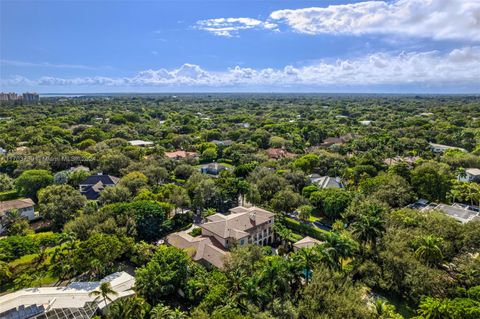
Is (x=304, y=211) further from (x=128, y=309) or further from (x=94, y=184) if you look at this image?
(x=94, y=184)

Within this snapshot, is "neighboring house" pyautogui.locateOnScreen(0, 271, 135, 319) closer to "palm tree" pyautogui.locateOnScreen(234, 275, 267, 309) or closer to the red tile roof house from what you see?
"palm tree" pyautogui.locateOnScreen(234, 275, 267, 309)

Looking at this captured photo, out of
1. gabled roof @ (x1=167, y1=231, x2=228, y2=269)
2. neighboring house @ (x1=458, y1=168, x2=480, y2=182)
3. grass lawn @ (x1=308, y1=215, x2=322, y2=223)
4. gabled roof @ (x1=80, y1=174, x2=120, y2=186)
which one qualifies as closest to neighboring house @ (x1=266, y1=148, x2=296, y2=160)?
grass lawn @ (x1=308, y1=215, x2=322, y2=223)

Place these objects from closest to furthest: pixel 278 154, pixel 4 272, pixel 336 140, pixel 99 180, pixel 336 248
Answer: pixel 336 248, pixel 4 272, pixel 99 180, pixel 278 154, pixel 336 140

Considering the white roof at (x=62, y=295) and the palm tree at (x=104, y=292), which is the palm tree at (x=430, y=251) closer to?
the white roof at (x=62, y=295)

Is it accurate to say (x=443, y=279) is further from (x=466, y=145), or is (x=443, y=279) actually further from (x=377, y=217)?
(x=466, y=145)

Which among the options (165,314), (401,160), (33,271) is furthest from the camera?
(401,160)

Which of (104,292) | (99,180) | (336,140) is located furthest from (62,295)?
(336,140)
